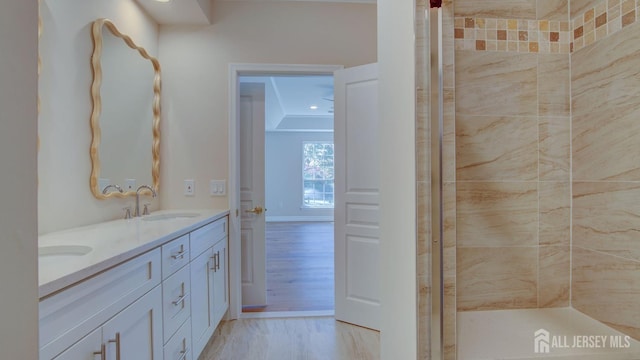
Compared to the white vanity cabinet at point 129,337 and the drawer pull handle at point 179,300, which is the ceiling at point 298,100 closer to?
the drawer pull handle at point 179,300

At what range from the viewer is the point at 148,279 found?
127 cm

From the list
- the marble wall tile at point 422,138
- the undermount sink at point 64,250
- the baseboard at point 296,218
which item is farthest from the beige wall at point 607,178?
the baseboard at point 296,218

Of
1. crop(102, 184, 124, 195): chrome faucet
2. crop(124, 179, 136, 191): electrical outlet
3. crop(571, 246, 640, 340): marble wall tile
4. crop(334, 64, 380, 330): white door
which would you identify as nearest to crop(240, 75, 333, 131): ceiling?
crop(334, 64, 380, 330): white door

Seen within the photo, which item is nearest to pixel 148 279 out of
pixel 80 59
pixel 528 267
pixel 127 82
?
pixel 80 59

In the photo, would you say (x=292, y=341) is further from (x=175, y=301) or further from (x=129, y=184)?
(x=129, y=184)

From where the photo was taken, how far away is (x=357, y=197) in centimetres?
246

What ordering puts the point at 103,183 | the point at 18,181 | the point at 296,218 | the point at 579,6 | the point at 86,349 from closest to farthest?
the point at 18,181 → the point at 86,349 → the point at 579,6 → the point at 103,183 → the point at 296,218

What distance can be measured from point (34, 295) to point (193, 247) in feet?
4.28

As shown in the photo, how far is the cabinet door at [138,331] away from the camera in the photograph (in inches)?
40.5

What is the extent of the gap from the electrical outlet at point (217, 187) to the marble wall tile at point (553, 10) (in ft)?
7.44

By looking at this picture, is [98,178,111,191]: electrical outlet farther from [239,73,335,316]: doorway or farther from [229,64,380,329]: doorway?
[239,73,335,316]: doorway

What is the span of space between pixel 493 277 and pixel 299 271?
2.72m

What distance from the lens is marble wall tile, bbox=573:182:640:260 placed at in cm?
119

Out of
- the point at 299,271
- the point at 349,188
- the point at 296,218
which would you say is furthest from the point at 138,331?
the point at 296,218
